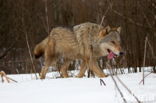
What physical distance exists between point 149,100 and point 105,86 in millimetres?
1023

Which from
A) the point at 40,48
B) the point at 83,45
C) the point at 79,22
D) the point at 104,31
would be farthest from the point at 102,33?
the point at 79,22

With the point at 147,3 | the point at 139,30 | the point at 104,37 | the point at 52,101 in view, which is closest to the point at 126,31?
the point at 139,30

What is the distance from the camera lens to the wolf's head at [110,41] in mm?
5883

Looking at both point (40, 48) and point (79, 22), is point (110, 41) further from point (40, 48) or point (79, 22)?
point (79, 22)

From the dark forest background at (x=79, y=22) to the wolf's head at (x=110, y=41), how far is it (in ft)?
1.06

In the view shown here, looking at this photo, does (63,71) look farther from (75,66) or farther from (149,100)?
(149,100)

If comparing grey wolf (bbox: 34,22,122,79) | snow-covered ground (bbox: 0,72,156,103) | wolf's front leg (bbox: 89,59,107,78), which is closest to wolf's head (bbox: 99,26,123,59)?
grey wolf (bbox: 34,22,122,79)

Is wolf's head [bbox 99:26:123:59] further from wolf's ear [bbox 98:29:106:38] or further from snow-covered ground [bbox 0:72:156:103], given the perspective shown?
snow-covered ground [bbox 0:72:156:103]

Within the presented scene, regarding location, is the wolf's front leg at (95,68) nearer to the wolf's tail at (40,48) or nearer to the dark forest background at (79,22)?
the dark forest background at (79,22)

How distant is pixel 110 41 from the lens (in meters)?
6.03

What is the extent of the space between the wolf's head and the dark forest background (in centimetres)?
32

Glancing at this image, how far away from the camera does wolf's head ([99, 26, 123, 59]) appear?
19.3 feet

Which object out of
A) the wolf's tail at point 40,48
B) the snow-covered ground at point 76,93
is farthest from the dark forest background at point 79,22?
the snow-covered ground at point 76,93

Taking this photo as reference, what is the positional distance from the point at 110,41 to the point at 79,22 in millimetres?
3376
